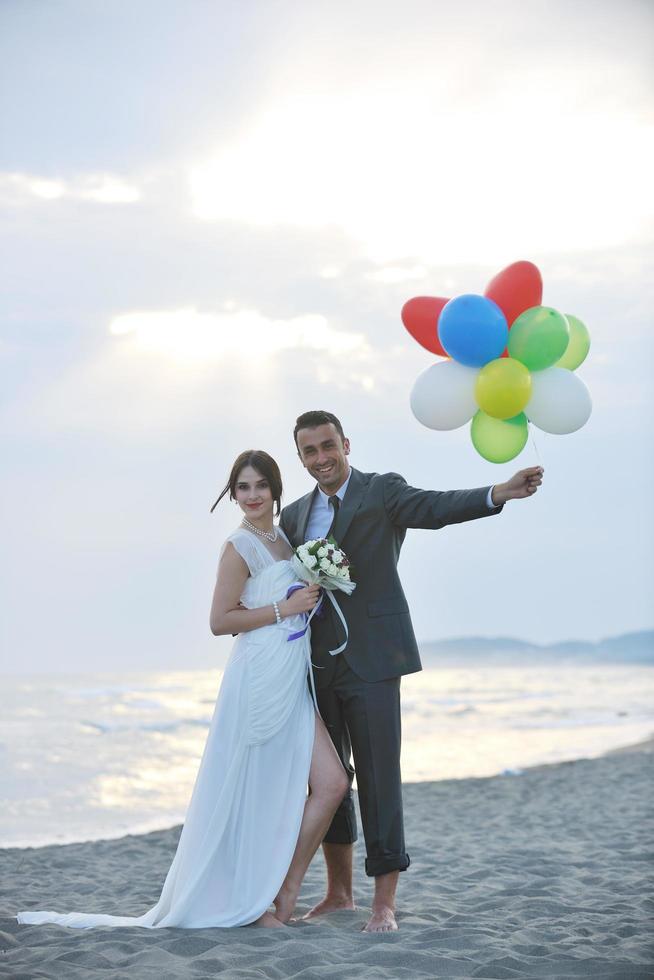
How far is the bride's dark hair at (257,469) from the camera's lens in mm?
4945

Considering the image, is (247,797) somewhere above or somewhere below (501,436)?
below

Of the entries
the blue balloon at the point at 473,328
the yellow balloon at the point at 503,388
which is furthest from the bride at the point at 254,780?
the blue balloon at the point at 473,328

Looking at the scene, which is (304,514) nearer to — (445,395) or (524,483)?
(445,395)

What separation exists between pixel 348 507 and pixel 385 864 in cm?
165

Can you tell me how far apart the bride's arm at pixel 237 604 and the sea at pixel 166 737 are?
3.84 meters

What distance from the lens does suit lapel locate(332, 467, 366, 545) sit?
189 inches

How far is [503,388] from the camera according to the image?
4480mm

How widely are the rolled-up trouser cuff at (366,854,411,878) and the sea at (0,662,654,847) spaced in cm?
381

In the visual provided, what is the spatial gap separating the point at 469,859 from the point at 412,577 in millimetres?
21631

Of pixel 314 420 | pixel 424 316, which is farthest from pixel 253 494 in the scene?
pixel 424 316

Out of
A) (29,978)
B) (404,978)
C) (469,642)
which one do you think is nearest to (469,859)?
(404,978)

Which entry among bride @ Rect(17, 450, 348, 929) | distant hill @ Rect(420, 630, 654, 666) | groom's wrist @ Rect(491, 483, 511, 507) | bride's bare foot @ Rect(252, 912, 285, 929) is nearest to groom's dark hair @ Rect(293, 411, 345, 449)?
bride @ Rect(17, 450, 348, 929)

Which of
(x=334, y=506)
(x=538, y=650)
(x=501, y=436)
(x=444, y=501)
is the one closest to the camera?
(x=444, y=501)

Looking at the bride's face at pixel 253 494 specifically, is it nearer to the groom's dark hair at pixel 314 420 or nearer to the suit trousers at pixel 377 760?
the groom's dark hair at pixel 314 420
